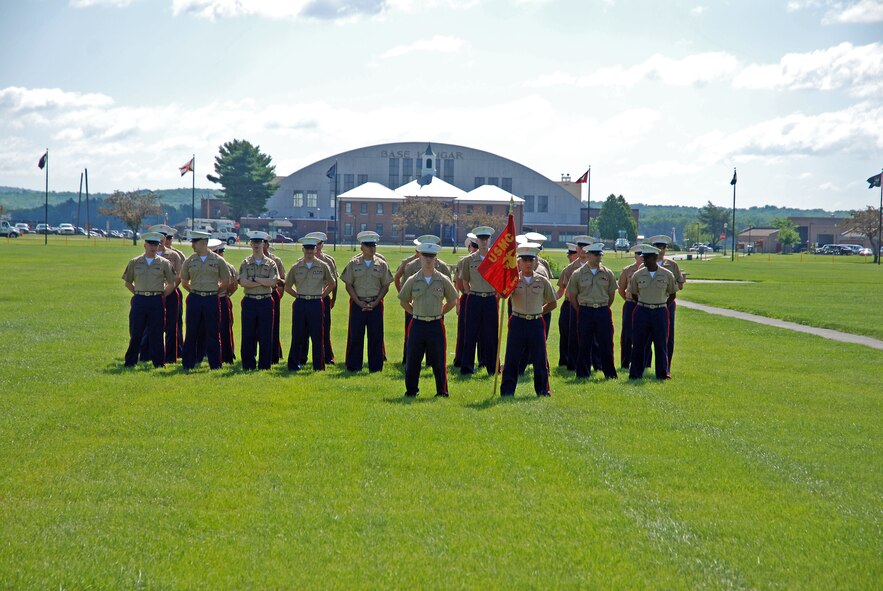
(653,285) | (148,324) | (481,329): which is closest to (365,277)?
(481,329)

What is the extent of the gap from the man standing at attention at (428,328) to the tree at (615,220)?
112 m

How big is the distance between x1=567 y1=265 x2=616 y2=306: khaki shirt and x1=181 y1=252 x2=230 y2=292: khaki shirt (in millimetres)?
5029

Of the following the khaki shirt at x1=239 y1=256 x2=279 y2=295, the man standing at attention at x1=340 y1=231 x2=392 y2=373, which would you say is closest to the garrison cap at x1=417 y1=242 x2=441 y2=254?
the man standing at attention at x1=340 y1=231 x2=392 y2=373

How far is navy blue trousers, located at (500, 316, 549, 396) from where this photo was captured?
1218 cm

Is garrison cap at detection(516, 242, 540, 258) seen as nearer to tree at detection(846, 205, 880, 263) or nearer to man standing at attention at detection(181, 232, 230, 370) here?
man standing at attention at detection(181, 232, 230, 370)

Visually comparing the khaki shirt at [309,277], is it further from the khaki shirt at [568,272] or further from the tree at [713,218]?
the tree at [713,218]

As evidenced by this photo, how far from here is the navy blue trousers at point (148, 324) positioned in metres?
14.1

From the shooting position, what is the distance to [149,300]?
14.2 m

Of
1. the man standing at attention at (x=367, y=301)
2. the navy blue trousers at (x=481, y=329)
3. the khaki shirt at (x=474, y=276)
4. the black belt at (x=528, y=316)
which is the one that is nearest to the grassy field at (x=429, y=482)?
the man standing at attention at (x=367, y=301)

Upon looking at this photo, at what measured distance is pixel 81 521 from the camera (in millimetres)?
6785

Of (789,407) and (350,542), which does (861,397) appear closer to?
(789,407)

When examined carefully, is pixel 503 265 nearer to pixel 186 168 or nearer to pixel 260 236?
pixel 260 236

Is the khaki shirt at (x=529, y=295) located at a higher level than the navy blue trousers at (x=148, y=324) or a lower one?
higher

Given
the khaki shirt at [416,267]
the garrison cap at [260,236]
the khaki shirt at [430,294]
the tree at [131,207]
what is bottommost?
the khaki shirt at [430,294]
